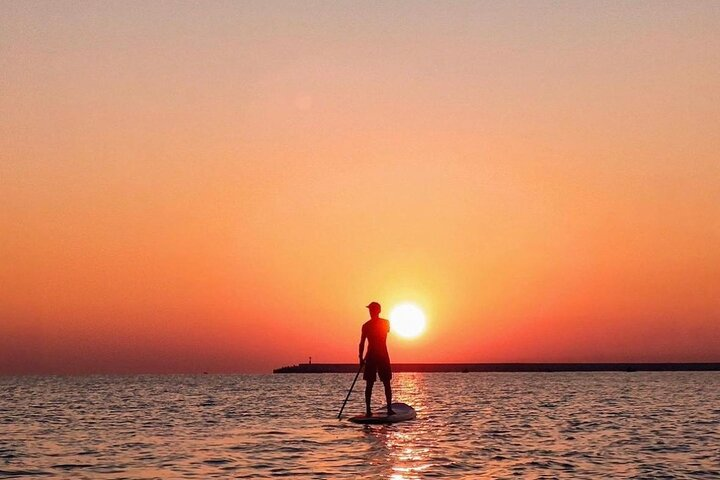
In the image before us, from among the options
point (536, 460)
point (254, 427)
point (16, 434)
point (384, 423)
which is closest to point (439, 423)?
point (384, 423)

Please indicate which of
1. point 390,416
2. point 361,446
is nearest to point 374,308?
point 390,416

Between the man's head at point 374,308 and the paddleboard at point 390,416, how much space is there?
3700 mm

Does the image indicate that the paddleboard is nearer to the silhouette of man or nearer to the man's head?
the silhouette of man

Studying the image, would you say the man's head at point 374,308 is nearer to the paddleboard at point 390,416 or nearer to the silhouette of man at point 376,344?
the silhouette of man at point 376,344

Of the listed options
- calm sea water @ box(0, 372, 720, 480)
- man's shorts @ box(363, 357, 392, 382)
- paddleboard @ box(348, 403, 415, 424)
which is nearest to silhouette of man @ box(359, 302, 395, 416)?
man's shorts @ box(363, 357, 392, 382)

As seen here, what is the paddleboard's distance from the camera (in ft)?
107

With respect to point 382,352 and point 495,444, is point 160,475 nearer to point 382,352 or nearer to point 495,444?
point 495,444

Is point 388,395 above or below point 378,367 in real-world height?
below

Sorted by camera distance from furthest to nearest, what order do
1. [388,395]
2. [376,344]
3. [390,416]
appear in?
[390,416], [388,395], [376,344]

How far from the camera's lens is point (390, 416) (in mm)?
33156

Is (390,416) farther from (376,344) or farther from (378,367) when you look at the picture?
(376,344)

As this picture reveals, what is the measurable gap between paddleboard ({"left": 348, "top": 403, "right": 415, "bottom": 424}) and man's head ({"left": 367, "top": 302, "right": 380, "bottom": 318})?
3.70 m

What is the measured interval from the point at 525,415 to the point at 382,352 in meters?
11.2

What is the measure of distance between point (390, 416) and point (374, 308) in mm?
4185
